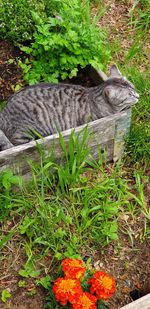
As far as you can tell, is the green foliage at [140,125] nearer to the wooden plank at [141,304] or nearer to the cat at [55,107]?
the cat at [55,107]

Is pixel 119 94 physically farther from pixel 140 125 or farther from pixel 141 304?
pixel 141 304

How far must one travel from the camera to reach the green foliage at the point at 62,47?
3.17m

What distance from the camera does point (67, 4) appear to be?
3.37 m

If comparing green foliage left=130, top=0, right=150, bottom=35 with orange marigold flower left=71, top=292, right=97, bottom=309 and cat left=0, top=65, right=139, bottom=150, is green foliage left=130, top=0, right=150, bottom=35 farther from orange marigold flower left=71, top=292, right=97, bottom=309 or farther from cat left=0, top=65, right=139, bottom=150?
orange marigold flower left=71, top=292, right=97, bottom=309

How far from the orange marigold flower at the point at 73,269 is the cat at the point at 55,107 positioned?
88 centimetres

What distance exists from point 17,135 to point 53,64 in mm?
698

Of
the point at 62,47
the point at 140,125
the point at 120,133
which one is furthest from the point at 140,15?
the point at 120,133

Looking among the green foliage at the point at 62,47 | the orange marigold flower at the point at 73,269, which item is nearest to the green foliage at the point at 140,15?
the green foliage at the point at 62,47

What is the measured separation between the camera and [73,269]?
7.50 feet

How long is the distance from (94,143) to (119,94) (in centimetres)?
35

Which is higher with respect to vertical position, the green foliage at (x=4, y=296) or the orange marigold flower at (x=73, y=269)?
the orange marigold flower at (x=73, y=269)

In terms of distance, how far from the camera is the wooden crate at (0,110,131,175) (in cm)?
264

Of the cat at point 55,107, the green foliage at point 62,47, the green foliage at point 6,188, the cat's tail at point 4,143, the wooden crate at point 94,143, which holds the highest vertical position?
the green foliage at point 62,47

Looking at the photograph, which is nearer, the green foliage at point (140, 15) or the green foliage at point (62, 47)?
the green foliage at point (62, 47)
